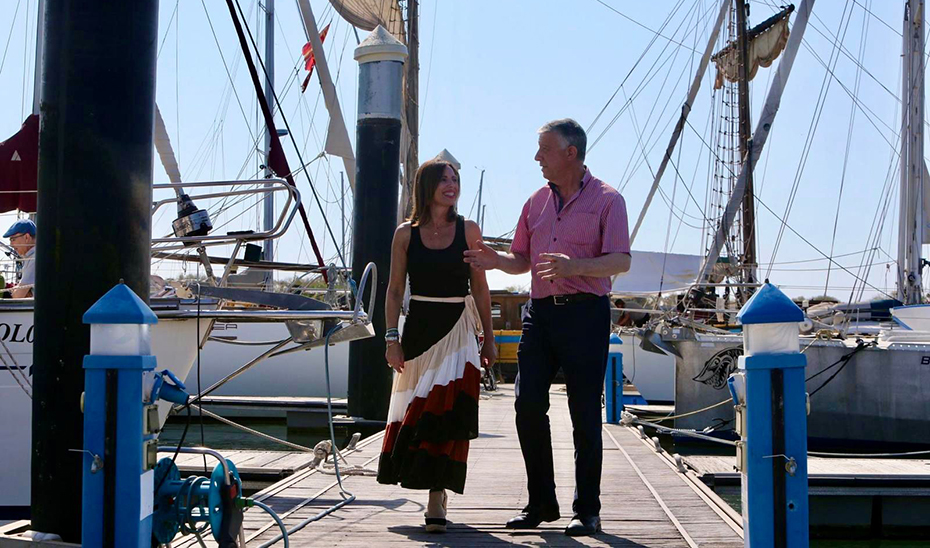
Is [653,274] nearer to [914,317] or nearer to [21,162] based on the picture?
[914,317]

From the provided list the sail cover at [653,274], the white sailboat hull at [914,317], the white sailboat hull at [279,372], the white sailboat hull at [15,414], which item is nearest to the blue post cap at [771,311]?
the white sailboat hull at [15,414]

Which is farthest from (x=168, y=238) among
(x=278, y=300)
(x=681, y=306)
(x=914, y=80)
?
(x=914, y=80)

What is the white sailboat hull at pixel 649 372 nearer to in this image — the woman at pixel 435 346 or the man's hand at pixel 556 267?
the woman at pixel 435 346

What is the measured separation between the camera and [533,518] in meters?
4.41

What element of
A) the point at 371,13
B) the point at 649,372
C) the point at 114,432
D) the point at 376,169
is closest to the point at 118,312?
the point at 114,432

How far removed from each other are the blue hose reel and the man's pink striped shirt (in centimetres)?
165

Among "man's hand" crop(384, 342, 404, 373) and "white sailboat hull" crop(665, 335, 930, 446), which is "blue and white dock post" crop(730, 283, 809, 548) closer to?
"man's hand" crop(384, 342, 404, 373)

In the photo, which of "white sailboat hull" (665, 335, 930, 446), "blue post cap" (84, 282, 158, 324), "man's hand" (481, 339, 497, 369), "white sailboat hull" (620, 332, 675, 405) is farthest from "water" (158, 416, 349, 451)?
"blue post cap" (84, 282, 158, 324)

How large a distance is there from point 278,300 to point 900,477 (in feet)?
16.8

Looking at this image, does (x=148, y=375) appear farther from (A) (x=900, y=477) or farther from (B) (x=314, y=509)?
(A) (x=900, y=477)

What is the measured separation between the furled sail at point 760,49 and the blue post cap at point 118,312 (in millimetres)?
32541

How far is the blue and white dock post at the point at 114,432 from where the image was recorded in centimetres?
303

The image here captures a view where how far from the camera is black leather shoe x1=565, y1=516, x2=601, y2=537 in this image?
427 centimetres

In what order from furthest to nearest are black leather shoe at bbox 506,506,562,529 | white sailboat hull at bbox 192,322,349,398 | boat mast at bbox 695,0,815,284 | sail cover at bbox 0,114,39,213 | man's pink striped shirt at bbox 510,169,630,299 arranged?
boat mast at bbox 695,0,815,284
white sailboat hull at bbox 192,322,349,398
sail cover at bbox 0,114,39,213
black leather shoe at bbox 506,506,562,529
man's pink striped shirt at bbox 510,169,630,299
